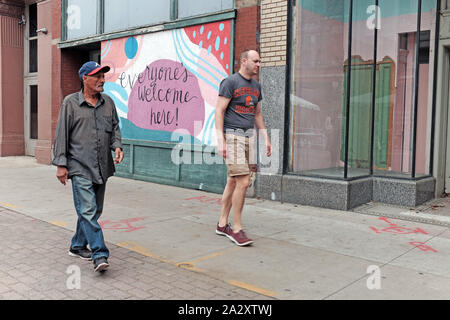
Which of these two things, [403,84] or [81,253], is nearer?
[81,253]

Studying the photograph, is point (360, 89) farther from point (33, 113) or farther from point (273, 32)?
point (33, 113)

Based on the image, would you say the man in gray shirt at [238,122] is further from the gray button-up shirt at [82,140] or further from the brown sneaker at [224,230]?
the gray button-up shirt at [82,140]

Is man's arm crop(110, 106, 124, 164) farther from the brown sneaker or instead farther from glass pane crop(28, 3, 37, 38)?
glass pane crop(28, 3, 37, 38)

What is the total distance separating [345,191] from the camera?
7016 millimetres

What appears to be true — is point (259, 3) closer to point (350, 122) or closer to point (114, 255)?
point (350, 122)

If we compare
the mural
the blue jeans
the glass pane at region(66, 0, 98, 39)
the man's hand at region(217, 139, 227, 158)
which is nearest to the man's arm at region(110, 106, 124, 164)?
the blue jeans

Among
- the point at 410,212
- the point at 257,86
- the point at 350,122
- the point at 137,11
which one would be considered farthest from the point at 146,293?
the point at 137,11

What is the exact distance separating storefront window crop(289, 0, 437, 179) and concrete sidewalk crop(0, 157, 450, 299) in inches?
43.2

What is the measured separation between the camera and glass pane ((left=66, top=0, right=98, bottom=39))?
1178 cm

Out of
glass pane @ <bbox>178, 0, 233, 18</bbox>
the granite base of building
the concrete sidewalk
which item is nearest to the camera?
the concrete sidewalk

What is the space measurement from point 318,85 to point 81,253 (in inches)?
209

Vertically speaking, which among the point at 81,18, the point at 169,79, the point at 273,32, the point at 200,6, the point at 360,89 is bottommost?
the point at 360,89

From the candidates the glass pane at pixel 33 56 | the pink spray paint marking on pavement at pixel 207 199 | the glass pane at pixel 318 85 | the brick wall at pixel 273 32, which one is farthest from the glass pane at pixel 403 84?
the glass pane at pixel 33 56

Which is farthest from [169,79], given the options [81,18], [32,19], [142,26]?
[32,19]
